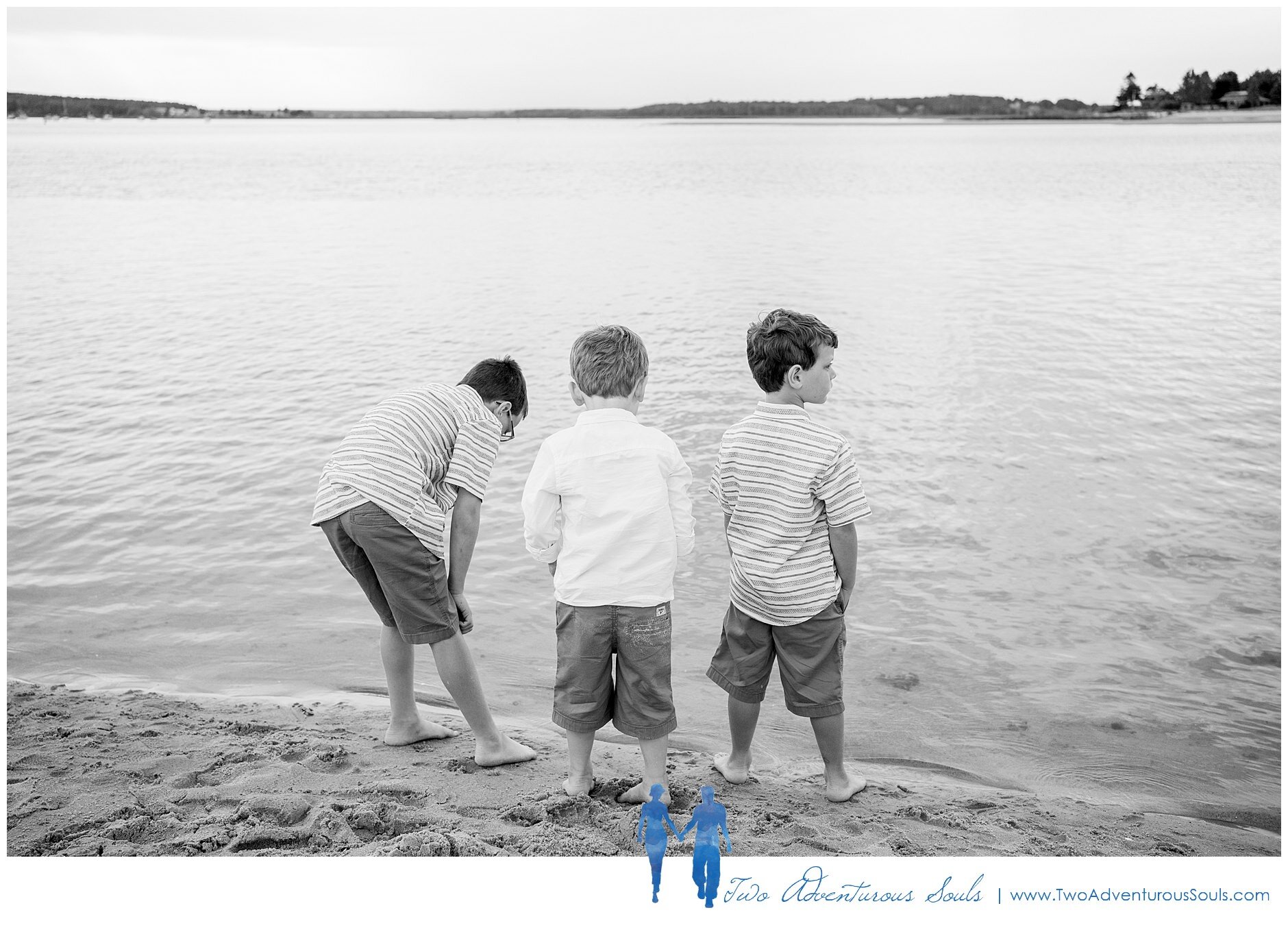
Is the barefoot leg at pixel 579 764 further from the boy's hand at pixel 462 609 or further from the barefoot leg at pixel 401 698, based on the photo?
the barefoot leg at pixel 401 698

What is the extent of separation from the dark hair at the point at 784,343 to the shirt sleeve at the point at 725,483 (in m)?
0.26

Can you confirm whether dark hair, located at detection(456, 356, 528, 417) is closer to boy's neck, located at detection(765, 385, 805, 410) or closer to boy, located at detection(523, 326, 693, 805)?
boy, located at detection(523, 326, 693, 805)

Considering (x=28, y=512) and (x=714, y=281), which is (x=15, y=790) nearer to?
(x=28, y=512)

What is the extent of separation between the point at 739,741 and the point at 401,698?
4.19 feet

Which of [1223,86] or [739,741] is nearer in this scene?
[739,741]

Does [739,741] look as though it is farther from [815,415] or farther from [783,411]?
[815,415]

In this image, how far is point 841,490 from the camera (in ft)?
9.71

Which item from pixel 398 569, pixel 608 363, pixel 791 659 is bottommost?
pixel 791 659

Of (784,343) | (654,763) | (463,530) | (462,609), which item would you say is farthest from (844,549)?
(462,609)

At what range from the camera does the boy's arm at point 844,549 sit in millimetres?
3006

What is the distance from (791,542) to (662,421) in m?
5.12

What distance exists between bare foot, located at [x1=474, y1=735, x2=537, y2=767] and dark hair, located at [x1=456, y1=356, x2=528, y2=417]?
122 cm

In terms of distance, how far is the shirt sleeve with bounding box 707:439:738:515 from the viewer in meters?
3.10

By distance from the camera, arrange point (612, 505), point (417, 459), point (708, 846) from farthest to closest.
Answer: point (417, 459), point (612, 505), point (708, 846)
